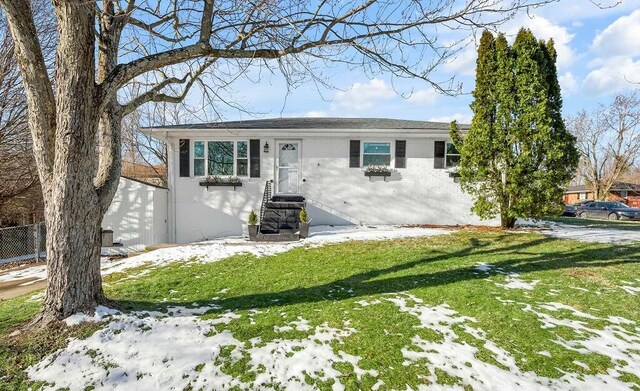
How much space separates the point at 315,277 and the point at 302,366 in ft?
8.67

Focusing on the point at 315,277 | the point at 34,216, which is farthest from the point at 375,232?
the point at 34,216

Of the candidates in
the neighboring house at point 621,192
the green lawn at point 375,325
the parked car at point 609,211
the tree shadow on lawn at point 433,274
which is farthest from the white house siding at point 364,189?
the neighboring house at point 621,192

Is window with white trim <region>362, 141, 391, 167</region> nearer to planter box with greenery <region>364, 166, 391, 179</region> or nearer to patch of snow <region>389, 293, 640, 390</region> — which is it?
planter box with greenery <region>364, 166, 391, 179</region>

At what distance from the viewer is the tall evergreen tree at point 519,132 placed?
9.05m

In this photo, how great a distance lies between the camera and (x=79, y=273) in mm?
3574

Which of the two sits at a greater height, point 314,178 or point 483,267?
point 314,178

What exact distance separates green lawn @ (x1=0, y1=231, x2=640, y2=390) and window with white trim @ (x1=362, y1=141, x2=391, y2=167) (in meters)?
5.38

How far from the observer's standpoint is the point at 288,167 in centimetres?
1130

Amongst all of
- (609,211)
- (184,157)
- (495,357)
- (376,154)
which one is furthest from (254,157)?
(609,211)

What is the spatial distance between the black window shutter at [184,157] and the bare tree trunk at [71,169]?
7.57 m

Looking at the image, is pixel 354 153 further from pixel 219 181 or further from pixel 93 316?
pixel 93 316

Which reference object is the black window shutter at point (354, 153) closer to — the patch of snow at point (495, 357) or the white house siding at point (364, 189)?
the white house siding at point (364, 189)

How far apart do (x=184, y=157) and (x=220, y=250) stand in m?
4.75

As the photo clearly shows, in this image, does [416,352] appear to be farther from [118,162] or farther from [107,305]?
[118,162]
